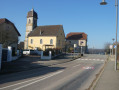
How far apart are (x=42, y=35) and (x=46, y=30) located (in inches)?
127

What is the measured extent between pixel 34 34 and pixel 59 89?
56.3 m

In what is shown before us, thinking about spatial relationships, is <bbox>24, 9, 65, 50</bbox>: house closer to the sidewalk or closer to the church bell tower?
the church bell tower

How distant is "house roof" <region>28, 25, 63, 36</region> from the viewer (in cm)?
6028

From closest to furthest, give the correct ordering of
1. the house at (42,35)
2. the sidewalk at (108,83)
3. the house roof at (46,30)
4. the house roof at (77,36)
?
the sidewalk at (108,83) < the house at (42,35) < the house roof at (46,30) < the house roof at (77,36)

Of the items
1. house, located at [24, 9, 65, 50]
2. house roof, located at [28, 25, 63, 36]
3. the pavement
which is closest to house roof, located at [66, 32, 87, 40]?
house, located at [24, 9, 65, 50]

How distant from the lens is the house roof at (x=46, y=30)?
198 feet

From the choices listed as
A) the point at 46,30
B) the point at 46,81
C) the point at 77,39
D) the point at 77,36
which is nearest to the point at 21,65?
the point at 46,81

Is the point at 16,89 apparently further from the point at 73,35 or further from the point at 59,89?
the point at 73,35

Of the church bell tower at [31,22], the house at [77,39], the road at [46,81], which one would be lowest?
the road at [46,81]

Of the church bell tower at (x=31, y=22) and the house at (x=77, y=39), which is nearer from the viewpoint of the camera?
the church bell tower at (x=31, y=22)

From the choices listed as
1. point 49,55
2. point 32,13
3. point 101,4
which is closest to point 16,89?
point 101,4

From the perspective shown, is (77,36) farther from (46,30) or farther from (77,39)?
(46,30)

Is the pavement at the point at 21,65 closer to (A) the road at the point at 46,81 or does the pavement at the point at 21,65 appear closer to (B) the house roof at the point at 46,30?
(A) the road at the point at 46,81

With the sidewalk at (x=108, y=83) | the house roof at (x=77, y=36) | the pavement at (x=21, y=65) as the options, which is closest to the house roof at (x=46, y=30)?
the house roof at (x=77, y=36)
